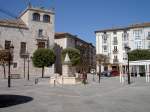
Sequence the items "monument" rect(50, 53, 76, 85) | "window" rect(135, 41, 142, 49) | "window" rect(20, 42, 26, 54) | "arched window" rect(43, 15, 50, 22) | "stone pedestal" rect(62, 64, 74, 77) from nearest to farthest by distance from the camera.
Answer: "monument" rect(50, 53, 76, 85) → "stone pedestal" rect(62, 64, 74, 77) → "window" rect(20, 42, 26, 54) → "arched window" rect(43, 15, 50, 22) → "window" rect(135, 41, 142, 49)

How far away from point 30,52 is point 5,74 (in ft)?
23.0

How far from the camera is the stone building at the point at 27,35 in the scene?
160ft

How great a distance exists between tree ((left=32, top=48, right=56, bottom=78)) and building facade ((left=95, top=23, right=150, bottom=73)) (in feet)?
74.3

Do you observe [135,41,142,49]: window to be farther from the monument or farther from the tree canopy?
the monument

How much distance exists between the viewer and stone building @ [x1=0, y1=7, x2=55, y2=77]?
48.8 m

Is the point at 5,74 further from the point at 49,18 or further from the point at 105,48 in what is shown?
the point at 105,48

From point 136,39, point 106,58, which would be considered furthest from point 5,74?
point 136,39

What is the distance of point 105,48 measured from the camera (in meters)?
70.1

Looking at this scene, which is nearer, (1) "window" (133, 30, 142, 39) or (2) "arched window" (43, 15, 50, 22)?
(2) "arched window" (43, 15, 50, 22)

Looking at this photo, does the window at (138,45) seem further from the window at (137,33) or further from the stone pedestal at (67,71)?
the stone pedestal at (67,71)

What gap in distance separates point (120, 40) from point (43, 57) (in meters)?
28.1

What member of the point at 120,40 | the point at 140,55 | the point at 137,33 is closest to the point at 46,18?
the point at 140,55

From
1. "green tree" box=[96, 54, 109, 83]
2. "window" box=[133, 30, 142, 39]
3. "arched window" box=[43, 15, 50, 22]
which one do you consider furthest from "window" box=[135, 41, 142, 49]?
"arched window" box=[43, 15, 50, 22]

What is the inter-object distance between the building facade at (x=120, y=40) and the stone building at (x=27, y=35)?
21.1 metres
